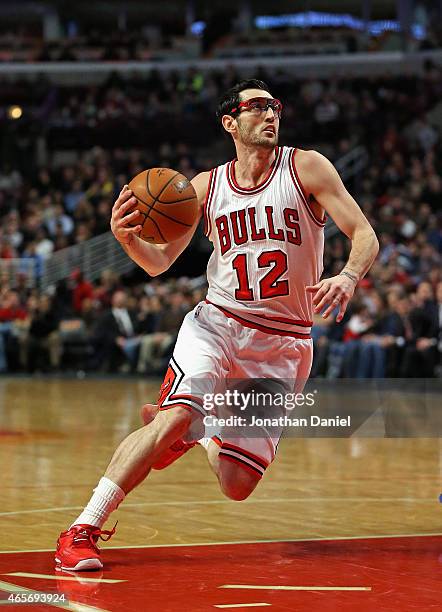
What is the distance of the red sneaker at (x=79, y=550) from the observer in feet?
18.1

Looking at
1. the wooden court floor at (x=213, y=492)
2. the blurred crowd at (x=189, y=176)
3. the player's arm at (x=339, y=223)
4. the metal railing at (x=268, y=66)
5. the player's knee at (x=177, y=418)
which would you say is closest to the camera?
the player's arm at (x=339, y=223)

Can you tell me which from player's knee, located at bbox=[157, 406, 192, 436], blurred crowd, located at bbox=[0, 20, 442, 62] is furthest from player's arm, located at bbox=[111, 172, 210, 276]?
blurred crowd, located at bbox=[0, 20, 442, 62]

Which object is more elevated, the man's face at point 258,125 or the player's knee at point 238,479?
the man's face at point 258,125

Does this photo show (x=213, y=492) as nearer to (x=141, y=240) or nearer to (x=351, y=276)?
(x=141, y=240)

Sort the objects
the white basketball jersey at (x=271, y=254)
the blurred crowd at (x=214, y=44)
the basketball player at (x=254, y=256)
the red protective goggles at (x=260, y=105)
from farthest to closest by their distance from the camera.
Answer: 1. the blurred crowd at (x=214, y=44)
2. the red protective goggles at (x=260, y=105)
3. the white basketball jersey at (x=271, y=254)
4. the basketball player at (x=254, y=256)

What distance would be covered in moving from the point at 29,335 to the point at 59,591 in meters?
15.4

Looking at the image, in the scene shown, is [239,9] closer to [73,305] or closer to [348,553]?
[73,305]

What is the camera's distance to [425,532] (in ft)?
22.6

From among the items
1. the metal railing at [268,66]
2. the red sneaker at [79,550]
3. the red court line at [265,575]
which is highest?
the metal railing at [268,66]

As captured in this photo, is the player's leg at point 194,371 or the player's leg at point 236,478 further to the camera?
the player's leg at point 236,478

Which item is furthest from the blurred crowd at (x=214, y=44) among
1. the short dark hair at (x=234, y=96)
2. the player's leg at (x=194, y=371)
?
the player's leg at (x=194, y=371)

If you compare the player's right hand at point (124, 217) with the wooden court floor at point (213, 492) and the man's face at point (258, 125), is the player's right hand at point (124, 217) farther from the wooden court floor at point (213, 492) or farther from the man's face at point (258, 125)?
the wooden court floor at point (213, 492)

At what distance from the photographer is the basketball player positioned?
6.15 meters

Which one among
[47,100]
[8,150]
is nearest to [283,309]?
[8,150]
